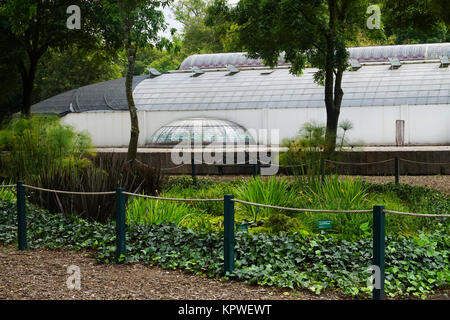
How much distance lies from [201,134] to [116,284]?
76.1 feet

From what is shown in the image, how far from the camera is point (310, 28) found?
1529 cm

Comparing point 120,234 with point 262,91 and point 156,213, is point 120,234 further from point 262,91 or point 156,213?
point 262,91

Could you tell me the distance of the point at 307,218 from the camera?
9.23 m

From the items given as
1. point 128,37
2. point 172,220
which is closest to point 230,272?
point 172,220

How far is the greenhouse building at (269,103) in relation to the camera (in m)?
29.7

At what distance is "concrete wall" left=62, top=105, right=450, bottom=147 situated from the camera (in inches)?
1155

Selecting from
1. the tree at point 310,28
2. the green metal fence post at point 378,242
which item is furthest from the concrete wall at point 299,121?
the green metal fence post at point 378,242

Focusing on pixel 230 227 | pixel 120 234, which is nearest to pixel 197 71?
pixel 120 234

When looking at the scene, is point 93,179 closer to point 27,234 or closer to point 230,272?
point 27,234

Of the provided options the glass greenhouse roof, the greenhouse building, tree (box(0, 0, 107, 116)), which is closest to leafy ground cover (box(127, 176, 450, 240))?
tree (box(0, 0, 107, 116))

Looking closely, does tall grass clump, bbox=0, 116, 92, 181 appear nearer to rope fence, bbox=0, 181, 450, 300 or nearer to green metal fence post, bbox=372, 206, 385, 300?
rope fence, bbox=0, 181, 450, 300
